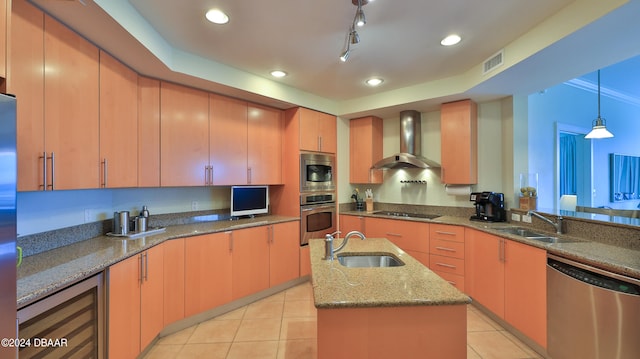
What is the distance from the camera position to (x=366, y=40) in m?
2.27

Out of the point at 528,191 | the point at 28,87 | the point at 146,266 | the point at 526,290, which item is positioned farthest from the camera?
the point at 528,191

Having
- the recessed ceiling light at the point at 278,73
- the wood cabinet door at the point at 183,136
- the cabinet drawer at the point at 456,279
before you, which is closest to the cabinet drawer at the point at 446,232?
the cabinet drawer at the point at 456,279

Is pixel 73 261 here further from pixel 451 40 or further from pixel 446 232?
pixel 446 232

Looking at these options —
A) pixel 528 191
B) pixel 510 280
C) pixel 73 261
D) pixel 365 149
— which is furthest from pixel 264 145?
pixel 528 191

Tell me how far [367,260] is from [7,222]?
1.82 metres

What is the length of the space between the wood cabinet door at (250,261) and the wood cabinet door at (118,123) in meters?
1.16

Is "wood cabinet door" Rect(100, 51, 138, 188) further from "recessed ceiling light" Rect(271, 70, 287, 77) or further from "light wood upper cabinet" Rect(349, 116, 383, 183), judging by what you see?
"light wood upper cabinet" Rect(349, 116, 383, 183)

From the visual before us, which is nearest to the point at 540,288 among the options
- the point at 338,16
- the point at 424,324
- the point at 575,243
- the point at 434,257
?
the point at 575,243

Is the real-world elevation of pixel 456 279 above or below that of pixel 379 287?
below

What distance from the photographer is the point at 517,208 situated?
9.98 feet

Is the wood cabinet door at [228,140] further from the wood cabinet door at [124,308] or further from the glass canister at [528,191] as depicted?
the glass canister at [528,191]

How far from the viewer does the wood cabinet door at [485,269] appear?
252 centimetres

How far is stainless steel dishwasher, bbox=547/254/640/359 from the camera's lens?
1548 millimetres

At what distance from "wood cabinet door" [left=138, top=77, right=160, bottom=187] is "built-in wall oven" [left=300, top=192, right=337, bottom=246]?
5.67 feet
